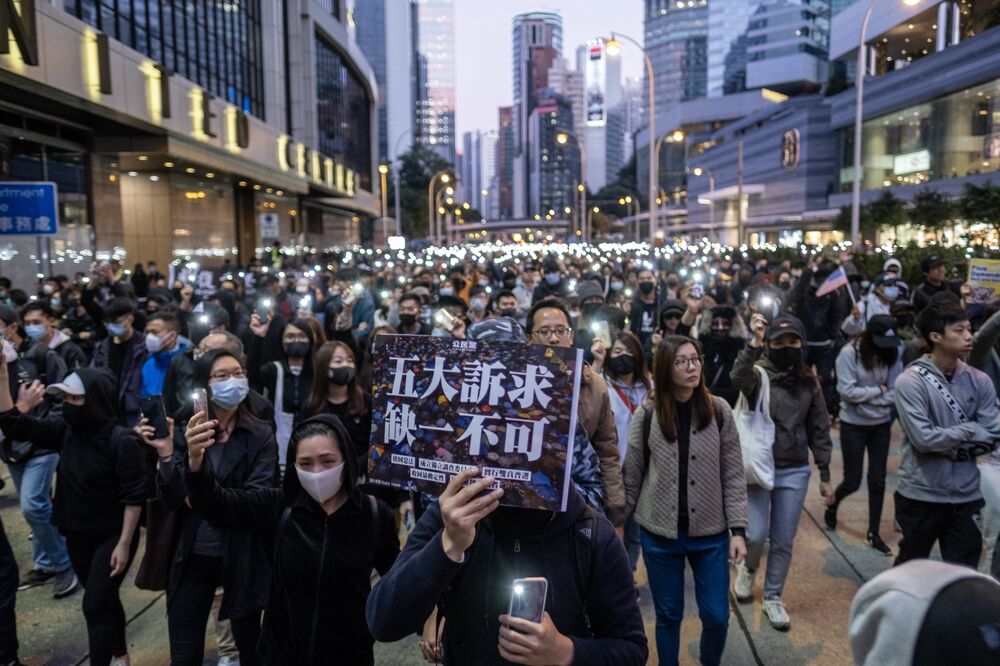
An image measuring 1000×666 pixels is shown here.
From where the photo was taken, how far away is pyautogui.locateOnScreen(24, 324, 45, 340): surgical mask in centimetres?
684

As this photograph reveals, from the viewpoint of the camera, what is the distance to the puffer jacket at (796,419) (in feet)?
16.5

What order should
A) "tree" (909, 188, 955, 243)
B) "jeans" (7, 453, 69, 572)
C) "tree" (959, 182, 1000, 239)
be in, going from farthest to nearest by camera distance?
1. "tree" (909, 188, 955, 243)
2. "tree" (959, 182, 1000, 239)
3. "jeans" (7, 453, 69, 572)

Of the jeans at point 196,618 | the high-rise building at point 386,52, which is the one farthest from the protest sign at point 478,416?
the high-rise building at point 386,52

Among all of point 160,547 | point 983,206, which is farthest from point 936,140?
point 160,547

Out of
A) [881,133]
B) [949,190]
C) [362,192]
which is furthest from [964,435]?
[362,192]

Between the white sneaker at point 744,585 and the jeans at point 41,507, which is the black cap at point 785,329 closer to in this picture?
the white sneaker at point 744,585

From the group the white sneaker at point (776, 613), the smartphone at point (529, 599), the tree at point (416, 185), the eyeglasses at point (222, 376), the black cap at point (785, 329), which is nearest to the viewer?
the smartphone at point (529, 599)

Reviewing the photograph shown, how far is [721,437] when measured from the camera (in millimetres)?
4082

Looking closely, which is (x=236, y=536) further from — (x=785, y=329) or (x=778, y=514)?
(x=785, y=329)

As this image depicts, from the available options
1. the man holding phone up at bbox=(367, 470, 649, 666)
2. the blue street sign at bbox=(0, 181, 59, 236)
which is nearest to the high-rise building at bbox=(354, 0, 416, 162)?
the blue street sign at bbox=(0, 181, 59, 236)

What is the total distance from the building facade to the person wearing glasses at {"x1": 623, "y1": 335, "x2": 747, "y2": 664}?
13.0 metres

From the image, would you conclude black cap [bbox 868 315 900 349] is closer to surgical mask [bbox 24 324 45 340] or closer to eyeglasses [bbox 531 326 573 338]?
eyeglasses [bbox 531 326 573 338]

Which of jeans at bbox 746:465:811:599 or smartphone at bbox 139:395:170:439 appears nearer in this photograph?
smartphone at bbox 139:395:170:439

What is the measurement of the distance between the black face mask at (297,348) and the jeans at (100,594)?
2170 millimetres
